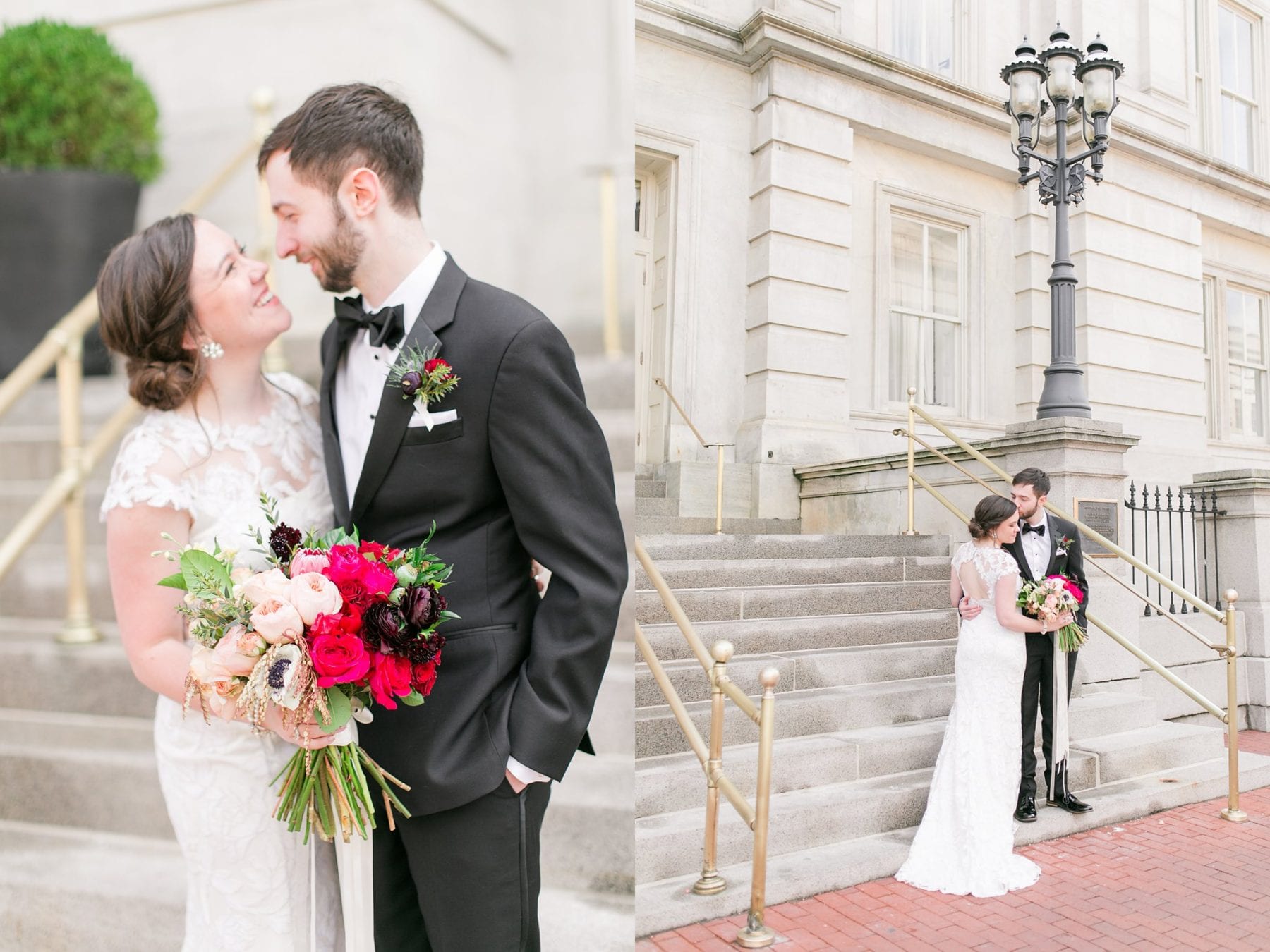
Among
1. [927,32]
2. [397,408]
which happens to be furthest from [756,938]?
[927,32]

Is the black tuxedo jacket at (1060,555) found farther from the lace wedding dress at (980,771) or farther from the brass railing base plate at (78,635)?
the brass railing base plate at (78,635)

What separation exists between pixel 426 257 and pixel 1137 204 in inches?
493

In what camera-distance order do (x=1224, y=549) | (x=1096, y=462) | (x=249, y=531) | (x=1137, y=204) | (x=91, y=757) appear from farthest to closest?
1. (x=1137, y=204)
2. (x=1224, y=549)
3. (x=1096, y=462)
4. (x=91, y=757)
5. (x=249, y=531)

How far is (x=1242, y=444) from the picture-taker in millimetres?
13531

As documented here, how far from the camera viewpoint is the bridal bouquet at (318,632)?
1722 mm

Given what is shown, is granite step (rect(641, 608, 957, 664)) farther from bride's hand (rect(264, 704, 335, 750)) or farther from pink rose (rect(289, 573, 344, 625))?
pink rose (rect(289, 573, 344, 625))

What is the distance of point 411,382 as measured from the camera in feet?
6.24

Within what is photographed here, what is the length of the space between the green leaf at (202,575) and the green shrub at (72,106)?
1365mm

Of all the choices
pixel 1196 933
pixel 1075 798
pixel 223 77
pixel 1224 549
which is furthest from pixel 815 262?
pixel 223 77

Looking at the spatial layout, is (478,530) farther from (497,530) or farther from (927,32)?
(927,32)

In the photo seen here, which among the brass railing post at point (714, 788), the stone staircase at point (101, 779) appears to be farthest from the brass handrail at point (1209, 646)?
the stone staircase at point (101, 779)

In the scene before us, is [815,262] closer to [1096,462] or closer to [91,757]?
[1096,462]

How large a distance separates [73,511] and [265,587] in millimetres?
1247

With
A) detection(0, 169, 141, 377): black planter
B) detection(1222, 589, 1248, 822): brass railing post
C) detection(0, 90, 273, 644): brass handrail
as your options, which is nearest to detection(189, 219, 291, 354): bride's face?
detection(0, 90, 273, 644): brass handrail
